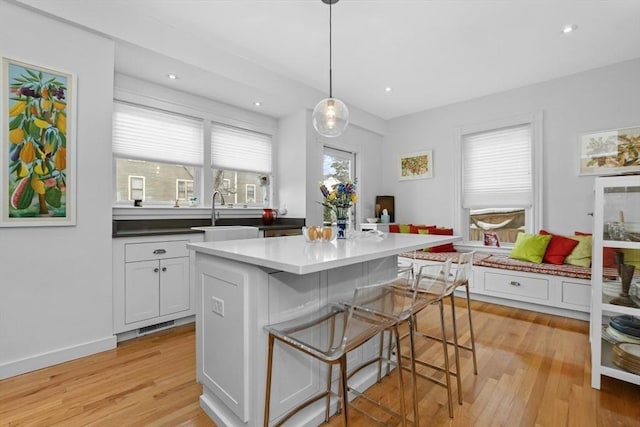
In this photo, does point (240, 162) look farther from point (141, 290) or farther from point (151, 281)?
point (141, 290)

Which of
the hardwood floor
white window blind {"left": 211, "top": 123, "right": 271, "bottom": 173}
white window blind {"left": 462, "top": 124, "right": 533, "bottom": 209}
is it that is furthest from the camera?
white window blind {"left": 462, "top": 124, "right": 533, "bottom": 209}

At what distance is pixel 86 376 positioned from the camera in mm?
2119

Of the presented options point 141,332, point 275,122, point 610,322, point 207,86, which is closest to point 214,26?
point 207,86

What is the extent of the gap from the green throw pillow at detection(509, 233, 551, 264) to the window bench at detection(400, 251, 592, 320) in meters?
0.09

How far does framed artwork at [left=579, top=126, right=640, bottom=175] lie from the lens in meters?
3.43

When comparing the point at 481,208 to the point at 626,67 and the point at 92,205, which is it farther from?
the point at 92,205

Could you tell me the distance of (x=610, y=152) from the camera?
11.6ft

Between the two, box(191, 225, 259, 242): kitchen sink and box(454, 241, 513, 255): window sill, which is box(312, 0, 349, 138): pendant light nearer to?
box(191, 225, 259, 242): kitchen sink

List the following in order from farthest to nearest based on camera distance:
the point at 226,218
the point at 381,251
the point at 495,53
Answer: the point at 226,218
the point at 495,53
the point at 381,251

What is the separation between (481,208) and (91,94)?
4901mm

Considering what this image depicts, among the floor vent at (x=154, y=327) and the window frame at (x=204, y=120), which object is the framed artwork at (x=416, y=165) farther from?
the floor vent at (x=154, y=327)

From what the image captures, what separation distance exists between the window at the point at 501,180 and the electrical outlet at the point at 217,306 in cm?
415

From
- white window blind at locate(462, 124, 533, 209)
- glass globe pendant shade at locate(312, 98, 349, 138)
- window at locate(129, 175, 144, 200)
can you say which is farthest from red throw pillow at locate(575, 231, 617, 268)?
window at locate(129, 175, 144, 200)

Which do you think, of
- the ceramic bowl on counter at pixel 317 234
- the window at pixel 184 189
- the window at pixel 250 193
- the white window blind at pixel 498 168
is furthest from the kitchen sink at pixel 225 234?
the white window blind at pixel 498 168
